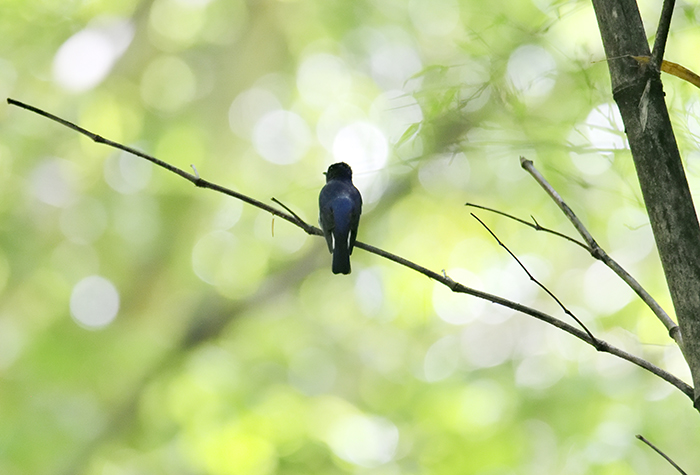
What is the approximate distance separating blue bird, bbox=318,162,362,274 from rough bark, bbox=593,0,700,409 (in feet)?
4.33

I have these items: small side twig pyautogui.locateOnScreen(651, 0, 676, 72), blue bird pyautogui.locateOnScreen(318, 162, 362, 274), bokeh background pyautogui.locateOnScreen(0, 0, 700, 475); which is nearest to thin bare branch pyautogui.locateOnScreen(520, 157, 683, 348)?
small side twig pyautogui.locateOnScreen(651, 0, 676, 72)

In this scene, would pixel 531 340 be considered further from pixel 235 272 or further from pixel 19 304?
pixel 19 304

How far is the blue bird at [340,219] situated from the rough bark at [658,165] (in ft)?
4.33

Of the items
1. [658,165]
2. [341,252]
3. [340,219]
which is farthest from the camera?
[340,219]

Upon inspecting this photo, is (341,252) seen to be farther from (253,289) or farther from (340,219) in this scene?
(253,289)

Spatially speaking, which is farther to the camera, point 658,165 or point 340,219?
point 340,219

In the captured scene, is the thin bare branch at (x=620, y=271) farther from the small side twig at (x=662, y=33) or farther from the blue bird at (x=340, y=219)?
the blue bird at (x=340, y=219)

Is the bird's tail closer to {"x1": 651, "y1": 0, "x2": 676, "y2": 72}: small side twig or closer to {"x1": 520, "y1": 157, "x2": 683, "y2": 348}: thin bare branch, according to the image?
{"x1": 520, "y1": 157, "x2": 683, "y2": 348}: thin bare branch

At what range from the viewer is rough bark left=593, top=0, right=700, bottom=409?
0.81 metres

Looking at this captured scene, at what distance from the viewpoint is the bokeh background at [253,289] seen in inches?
207

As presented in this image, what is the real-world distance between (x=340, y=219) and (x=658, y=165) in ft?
5.28

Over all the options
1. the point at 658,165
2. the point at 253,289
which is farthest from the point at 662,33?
the point at 253,289

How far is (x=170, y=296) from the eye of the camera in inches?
262

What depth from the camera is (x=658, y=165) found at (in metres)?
0.85
